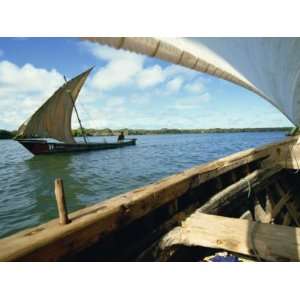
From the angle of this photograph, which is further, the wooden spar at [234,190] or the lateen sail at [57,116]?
the lateen sail at [57,116]

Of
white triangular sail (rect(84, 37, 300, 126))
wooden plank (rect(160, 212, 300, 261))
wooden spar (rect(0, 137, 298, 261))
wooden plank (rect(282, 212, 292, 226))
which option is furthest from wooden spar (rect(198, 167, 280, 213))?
white triangular sail (rect(84, 37, 300, 126))

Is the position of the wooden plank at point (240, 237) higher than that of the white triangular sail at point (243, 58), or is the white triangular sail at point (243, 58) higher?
the white triangular sail at point (243, 58)

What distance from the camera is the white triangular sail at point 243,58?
4.27 ft

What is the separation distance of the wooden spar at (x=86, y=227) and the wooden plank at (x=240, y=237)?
0.42 metres

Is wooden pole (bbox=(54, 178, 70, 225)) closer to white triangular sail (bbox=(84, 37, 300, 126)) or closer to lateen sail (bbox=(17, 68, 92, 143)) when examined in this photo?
white triangular sail (bbox=(84, 37, 300, 126))

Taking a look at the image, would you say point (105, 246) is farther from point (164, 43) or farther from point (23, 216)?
point (23, 216)

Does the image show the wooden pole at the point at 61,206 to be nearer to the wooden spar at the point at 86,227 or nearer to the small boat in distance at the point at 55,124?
the wooden spar at the point at 86,227

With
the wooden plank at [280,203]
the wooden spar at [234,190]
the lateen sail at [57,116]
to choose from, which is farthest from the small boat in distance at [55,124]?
the wooden spar at [234,190]

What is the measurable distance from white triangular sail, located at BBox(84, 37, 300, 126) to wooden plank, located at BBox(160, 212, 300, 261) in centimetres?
146

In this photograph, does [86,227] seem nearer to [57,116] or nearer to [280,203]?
[280,203]

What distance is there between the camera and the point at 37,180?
17.0m

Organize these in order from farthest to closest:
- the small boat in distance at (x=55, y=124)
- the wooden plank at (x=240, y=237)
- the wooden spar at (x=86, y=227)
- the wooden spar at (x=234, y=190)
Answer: the small boat in distance at (x=55, y=124) → the wooden spar at (x=234, y=190) → the wooden plank at (x=240, y=237) → the wooden spar at (x=86, y=227)

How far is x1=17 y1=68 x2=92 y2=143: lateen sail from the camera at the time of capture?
32.4m

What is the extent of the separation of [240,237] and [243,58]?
168cm
